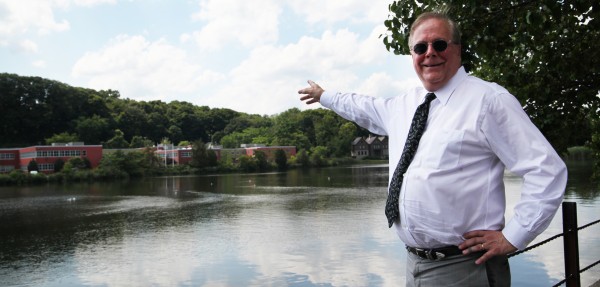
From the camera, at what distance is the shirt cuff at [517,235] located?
1.53 m

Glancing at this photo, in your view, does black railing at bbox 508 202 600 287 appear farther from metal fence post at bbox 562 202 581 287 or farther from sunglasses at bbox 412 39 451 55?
sunglasses at bbox 412 39 451 55

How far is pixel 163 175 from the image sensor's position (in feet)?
204

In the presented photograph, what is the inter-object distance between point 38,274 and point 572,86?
1382 centimetres

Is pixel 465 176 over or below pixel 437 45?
below

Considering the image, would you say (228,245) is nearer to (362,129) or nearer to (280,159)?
(280,159)

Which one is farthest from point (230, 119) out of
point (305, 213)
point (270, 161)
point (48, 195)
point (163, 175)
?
point (305, 213)

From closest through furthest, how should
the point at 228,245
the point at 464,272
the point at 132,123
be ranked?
the point at 464,272, the point at 228,245, the point at 132,123

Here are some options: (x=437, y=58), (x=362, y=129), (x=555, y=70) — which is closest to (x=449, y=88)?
(x=437, y=58)

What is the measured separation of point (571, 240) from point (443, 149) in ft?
4.40

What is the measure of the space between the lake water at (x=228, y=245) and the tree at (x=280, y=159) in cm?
4166

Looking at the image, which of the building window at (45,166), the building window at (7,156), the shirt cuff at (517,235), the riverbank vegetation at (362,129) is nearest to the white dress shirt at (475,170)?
the shirt cuff at (517,235)

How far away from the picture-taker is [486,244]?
5.24ft

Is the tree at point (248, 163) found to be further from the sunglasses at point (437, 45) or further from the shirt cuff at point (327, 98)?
the sunglasses at point (437, 45)

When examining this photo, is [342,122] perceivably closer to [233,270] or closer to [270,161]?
[270,161]
